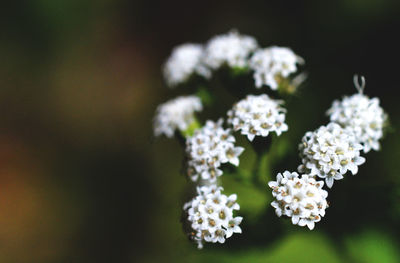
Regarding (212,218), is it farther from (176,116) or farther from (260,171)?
(176,116)

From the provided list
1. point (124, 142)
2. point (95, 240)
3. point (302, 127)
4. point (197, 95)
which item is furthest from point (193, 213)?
point (124, 142)

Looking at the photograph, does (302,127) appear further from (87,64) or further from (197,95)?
(87,64)

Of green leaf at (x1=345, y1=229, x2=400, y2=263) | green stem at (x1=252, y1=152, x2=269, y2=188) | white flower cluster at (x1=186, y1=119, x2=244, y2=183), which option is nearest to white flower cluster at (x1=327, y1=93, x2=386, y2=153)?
green stem at (x1=252, y1=152, x2=269, y2=188)

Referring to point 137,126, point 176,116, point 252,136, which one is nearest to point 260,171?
point 252,136

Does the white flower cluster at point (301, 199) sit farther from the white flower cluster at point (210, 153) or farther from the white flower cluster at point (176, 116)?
the white flower cluster at point (176, 116)

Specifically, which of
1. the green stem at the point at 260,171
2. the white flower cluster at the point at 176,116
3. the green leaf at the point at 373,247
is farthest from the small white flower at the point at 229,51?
the green leaf at the point at 373,247
